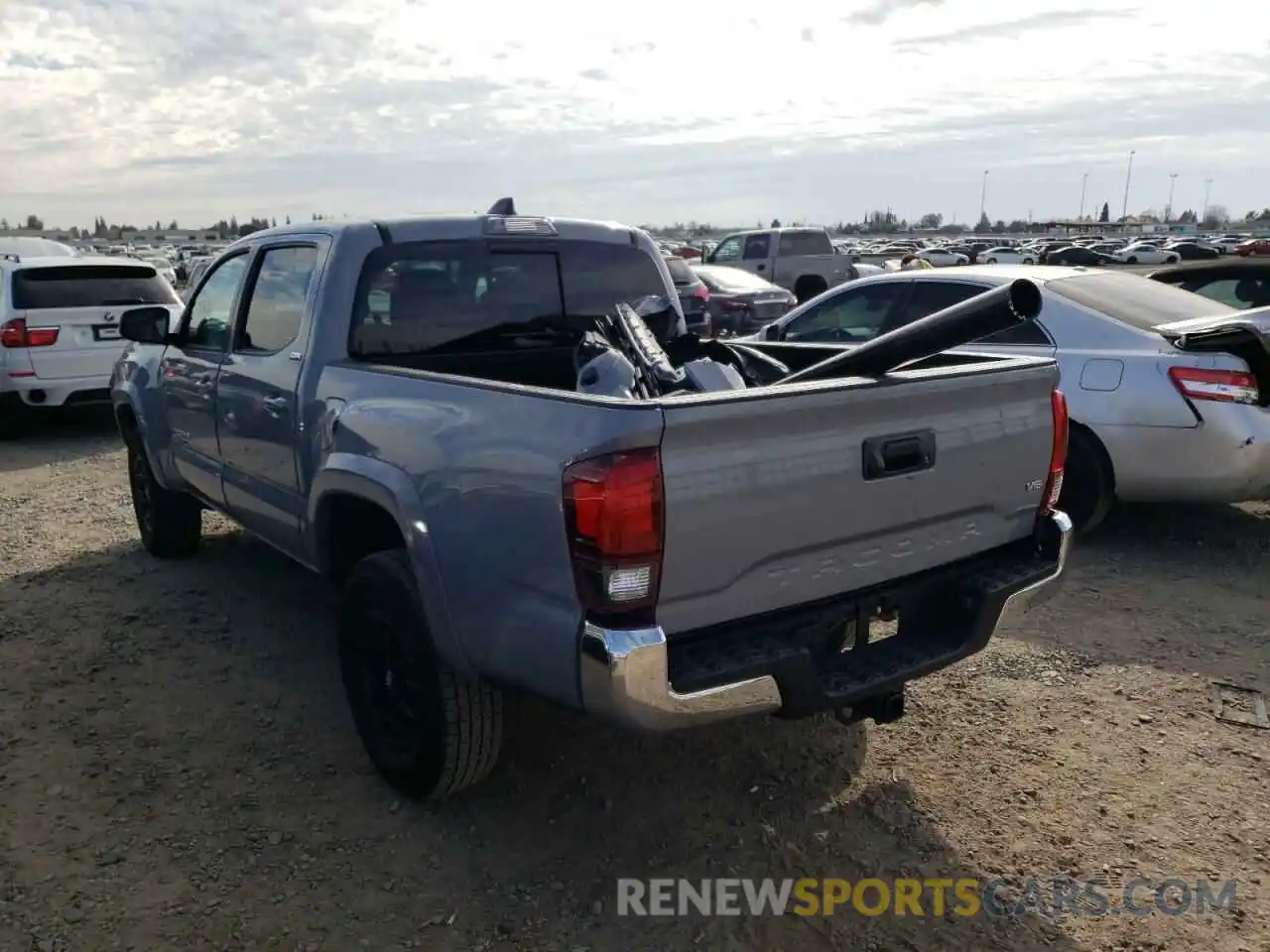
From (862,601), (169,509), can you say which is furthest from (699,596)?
(169,509)

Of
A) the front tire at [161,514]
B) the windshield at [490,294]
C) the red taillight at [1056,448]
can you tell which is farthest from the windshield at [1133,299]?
the front tire at [161,514]

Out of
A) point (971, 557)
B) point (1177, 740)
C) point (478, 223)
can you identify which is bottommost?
point (1177, 740)

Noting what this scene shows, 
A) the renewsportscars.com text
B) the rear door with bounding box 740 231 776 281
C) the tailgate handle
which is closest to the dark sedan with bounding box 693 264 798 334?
the rear door with bounding box 740 231 776 281

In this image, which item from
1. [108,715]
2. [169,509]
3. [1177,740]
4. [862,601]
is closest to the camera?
[862,601]

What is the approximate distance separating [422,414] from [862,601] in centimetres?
141

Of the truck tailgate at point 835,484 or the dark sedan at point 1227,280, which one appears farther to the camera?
the dark sedan at point 1227,280

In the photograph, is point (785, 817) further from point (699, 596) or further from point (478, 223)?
point (478, 223)

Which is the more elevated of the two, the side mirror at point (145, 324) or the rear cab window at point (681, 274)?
the side mirror at point (145, 324)

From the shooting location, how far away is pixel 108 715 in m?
4.09

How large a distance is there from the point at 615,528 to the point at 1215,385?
14.1ft

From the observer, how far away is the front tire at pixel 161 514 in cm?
583

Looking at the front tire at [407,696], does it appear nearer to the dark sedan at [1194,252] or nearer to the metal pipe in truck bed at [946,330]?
the metal pipe in truck bed at [946,330]

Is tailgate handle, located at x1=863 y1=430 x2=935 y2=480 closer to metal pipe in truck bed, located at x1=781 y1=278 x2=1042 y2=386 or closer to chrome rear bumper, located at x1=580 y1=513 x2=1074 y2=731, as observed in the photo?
metal pipe in truck bed, located at x1=781 y1=278 x2=1042 y2=386

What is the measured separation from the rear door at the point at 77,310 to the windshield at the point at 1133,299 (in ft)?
25.5
